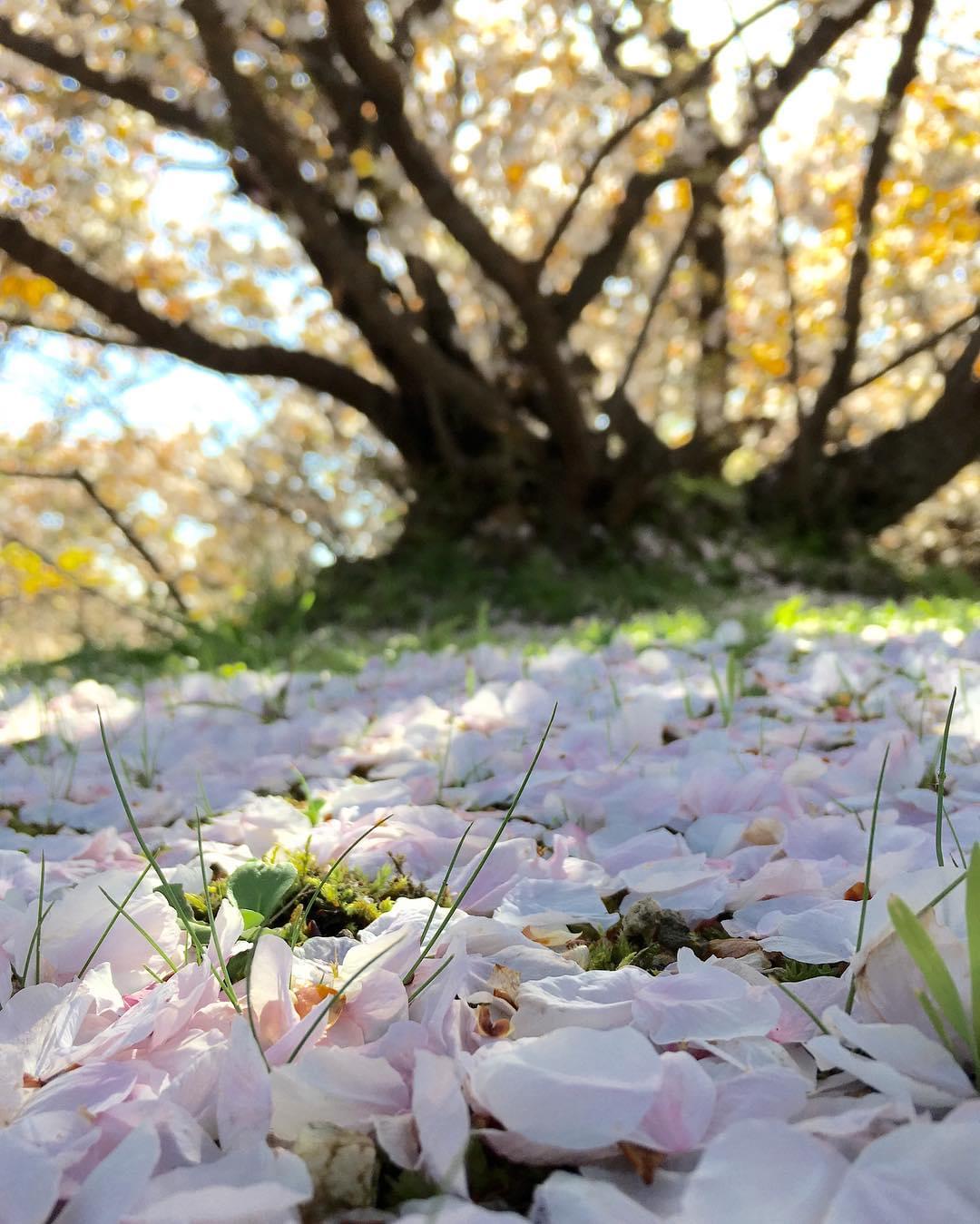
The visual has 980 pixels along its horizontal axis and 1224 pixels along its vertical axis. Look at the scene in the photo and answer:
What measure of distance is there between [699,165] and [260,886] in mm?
4507

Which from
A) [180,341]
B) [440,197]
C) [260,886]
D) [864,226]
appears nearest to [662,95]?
[440,197]

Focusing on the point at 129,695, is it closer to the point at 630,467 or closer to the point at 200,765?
the point at 200,765

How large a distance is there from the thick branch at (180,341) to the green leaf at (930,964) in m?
4.68

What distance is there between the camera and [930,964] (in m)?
0.54

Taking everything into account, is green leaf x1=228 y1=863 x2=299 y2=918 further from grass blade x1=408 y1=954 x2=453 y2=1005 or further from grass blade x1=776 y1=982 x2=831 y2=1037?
grass blade x1=776 y1=982 x2=831 y2=1037

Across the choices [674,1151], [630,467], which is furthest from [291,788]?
[630,467]

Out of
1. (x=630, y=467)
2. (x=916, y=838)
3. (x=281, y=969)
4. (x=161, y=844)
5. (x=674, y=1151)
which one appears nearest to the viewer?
(x=674, y=1151)

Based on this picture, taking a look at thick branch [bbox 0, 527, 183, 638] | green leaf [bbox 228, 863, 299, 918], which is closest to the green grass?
thick branch [bbox 0, 527, 183, 638]

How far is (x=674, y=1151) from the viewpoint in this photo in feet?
1.70

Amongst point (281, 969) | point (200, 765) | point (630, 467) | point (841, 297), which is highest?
point (841, 297)

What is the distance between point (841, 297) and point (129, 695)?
23.2 ft

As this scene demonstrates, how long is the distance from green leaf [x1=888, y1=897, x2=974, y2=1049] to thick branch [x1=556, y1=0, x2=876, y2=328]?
4550 mm

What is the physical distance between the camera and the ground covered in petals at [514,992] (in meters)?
0.49

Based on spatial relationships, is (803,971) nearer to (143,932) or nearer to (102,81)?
(143,932)
